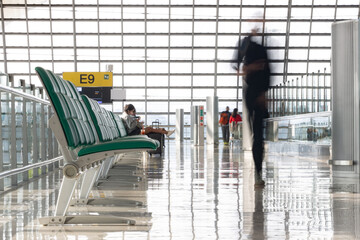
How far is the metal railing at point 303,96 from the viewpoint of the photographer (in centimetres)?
1044

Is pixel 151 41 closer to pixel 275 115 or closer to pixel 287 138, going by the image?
pixel 275 115

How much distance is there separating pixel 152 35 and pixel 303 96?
1654 cm

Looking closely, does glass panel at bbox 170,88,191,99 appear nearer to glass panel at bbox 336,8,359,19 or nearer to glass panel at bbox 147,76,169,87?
glass panel at bbox 147,76,169,87

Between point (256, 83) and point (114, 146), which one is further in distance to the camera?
point (256, 83)

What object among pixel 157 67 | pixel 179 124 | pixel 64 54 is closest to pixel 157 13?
pixel 157 67

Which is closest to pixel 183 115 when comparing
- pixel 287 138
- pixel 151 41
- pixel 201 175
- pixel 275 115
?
pixel 151 41

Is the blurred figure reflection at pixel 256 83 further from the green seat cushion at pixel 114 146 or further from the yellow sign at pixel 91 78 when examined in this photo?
the yellow sign at pixel 91 78

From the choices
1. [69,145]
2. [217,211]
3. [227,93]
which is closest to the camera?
[69,145]

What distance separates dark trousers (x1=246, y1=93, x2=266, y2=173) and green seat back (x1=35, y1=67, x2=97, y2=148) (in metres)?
2.47

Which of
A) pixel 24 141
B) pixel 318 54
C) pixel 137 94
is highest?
pixel 318 54

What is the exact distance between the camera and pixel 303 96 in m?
13.0

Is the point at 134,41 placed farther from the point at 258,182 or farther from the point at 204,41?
the point at 258,182

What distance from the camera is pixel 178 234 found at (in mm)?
3201

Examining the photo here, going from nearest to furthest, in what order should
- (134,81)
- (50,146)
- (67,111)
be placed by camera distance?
(67,111)
(50,146)
(134,81)
